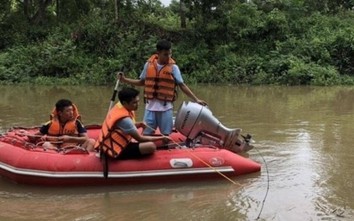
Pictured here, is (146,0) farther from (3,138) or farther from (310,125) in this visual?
(3,138)

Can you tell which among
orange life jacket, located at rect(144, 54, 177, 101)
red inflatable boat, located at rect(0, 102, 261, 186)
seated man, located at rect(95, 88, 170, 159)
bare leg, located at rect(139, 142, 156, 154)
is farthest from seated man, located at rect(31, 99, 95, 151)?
orange life jacket, located at rect(144, 54, 177, 101)

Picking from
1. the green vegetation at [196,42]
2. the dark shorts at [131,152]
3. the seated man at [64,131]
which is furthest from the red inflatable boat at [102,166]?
the green vegetation at [196,42]

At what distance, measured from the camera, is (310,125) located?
891cm

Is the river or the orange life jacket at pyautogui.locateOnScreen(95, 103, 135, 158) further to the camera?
the orange life jacket at pyautogui.locateOnScreen(95, 103, 135, 158)

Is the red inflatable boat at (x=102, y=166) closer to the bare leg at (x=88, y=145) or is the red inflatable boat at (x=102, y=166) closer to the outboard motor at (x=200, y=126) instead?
the bare leg at (x=88, y=145)

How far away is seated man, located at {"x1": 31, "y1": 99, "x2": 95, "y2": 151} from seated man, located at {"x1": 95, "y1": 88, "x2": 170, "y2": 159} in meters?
0.51

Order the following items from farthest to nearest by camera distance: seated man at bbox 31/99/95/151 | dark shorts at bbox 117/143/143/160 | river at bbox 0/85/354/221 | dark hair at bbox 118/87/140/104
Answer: seated man at bbox 31/99/95/151 → dark shorts at bbox 117/143/143/160 → dark hair at bbox 118/87/140/104 → river at bbox 0/85/354/221

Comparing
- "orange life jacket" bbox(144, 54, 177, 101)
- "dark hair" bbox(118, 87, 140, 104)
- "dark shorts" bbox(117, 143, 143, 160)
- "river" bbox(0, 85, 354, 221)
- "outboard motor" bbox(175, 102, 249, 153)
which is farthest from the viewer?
"outboard motor" bbox(175, 102, 249, 153)

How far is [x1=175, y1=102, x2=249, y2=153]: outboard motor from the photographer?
6.22 metres

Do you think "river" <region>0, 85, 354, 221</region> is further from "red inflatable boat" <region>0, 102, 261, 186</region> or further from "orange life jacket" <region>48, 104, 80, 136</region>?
"orange life jacket" <region>48, 104, 80, 136</region>

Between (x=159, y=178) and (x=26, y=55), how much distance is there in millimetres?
14670

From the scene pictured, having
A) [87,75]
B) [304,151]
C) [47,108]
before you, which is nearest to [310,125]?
[304,151]

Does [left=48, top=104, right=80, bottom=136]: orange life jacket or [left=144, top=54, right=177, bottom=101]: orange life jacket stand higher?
[left=144, top=54, right=177, bottom=101]: orange life jacket

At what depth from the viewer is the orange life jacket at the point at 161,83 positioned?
19.9 feet
